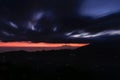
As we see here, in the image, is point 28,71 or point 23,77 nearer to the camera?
point 23,77

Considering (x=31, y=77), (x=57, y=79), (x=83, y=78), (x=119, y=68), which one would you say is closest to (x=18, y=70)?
(x=31, y=77)

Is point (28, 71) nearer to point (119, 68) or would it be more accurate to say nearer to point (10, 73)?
point (10, 73)

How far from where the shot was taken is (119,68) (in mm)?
181750

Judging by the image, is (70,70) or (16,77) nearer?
(16,77)

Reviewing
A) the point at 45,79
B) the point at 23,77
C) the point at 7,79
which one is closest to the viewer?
the point at 7,79

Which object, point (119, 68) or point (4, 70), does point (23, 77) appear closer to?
point (4, 70)

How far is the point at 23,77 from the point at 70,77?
34.9ft

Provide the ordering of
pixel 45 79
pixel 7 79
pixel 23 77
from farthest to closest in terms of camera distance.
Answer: pixel 45 79 → pixel 23 77 → pixel 7 79

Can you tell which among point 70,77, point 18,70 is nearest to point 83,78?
point 70,77

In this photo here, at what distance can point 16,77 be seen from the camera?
7250 cm

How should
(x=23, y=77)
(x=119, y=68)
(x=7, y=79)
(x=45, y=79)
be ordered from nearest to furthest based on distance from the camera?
(x=7, y=79)
(x=23, y=77)
(x=45, y=79)
(x=119, y=68)

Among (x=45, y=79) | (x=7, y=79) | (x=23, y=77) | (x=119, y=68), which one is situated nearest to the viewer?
(x=7, y=79)

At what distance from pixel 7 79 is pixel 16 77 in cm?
407

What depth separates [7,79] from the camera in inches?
2702
